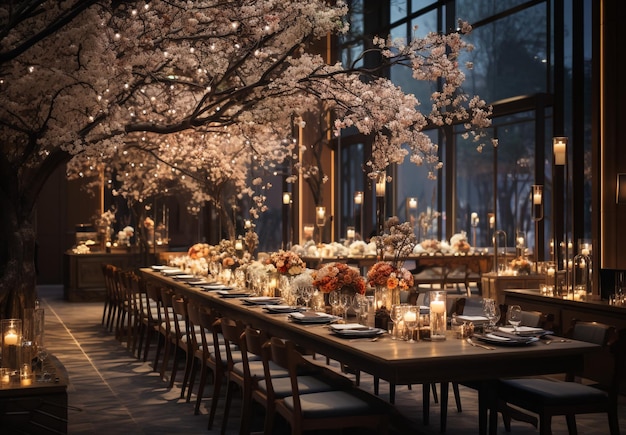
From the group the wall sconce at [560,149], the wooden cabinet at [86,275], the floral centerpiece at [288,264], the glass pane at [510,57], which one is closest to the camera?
the floral centerpiece at [288,264]

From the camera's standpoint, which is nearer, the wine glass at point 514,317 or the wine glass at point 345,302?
the wine glass at point 514,317

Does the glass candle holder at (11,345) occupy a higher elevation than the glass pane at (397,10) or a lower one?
lower

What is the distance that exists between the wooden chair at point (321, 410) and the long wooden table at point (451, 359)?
24 centimetres

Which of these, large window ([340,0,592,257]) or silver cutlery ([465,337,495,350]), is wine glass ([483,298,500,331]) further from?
large window ([340,0,592,257])

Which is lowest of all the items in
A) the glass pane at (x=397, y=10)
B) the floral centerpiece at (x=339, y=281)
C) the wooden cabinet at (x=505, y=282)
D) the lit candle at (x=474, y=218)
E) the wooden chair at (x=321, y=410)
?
the wooden chair at (x=321, y=410)

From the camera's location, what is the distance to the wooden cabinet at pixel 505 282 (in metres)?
11.0

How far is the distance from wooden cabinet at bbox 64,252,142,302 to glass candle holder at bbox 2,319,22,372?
10.6m

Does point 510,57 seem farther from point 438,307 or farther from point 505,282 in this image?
point 438,307

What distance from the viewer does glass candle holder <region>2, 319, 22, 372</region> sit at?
15.2ft

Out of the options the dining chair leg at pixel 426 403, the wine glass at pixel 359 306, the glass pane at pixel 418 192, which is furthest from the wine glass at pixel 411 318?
the glass pane at pixel 418 192

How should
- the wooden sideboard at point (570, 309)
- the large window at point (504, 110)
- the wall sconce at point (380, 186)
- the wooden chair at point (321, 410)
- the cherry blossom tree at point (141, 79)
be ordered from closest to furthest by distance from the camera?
the wooden chair at point (321, 410), the cherry blossom tree at point (141, 79), the wooden sideboard at point (570, 309), the wall sconce at point (380, 186), the large window at point (504, 110)

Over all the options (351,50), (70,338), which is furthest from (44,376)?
(351,50)

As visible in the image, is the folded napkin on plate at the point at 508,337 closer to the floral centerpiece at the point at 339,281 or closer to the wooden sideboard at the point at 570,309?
the floral centerpiece at the point at 339,281

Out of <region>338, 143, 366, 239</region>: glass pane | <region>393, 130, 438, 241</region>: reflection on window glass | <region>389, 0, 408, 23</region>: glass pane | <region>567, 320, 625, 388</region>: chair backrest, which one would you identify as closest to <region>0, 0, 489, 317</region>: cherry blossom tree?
<region>567, 320, 625, 388</region>: chair backrest
